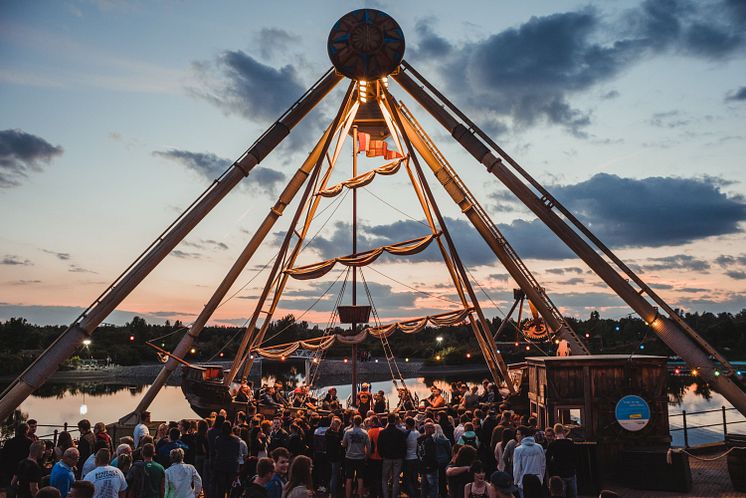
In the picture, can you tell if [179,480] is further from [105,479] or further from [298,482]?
[298,482]

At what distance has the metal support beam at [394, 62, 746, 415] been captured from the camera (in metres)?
12.6

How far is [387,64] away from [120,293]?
10873mm

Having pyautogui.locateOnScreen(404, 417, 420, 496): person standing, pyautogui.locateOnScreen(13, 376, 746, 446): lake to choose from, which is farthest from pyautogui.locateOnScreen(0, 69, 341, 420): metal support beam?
pyautogui.locateOnScreen(13, 376, 746, 446): lake

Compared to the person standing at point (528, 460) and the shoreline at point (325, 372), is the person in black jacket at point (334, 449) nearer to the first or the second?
the person standing at point (528, 460)

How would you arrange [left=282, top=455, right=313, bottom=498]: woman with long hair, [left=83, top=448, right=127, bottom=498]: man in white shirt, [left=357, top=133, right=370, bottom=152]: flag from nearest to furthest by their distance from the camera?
1. [left=282, top=455, right=313, bottom=498]: woman with long hair
2. [left=83, top=448, right=127, bottom=498]: man in white shirt
3. [left=357, top=133, right=370, bottom=152]: flag

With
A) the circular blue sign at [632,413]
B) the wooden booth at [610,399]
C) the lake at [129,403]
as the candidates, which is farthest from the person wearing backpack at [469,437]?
the lake at [129,403]

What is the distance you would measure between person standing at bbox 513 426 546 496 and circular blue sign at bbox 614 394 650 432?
5.04 meters

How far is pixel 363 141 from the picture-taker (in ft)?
79.8

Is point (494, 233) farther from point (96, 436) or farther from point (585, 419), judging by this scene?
point (96, 436)

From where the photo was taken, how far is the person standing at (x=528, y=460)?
8.12 meters

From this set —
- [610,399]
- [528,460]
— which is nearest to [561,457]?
[528,460]

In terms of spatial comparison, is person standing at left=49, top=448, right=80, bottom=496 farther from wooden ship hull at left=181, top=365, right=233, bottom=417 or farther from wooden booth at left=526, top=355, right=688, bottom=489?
wooden ship hull at left=181, top=365, right=233, bottom=417

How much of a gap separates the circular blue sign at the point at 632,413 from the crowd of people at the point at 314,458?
10.3 ft

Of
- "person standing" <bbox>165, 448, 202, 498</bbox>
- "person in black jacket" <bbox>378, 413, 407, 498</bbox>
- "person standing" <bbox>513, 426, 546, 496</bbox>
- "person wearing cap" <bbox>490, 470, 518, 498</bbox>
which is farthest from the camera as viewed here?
"person in black jacket" <bbox>378, 413, 407, 498</bbox>
